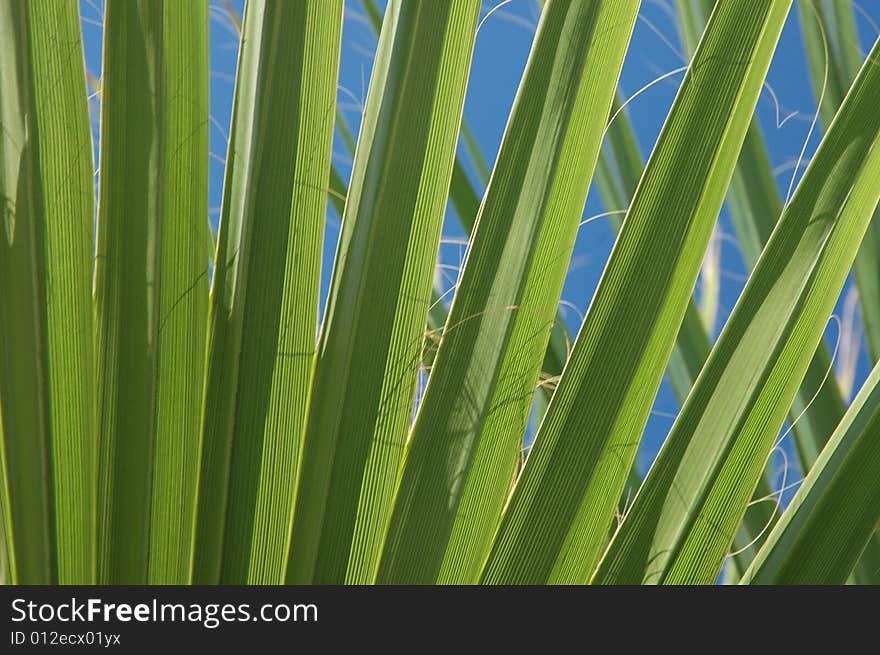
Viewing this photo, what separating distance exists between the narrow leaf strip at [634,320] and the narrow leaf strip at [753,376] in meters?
0.02

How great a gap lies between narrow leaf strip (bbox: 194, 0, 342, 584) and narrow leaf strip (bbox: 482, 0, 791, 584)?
0.10m

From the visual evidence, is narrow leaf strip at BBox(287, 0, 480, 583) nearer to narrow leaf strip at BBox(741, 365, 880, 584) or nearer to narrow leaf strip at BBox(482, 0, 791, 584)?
narrow leaf strip at BBox(482, 0, 791, 584)

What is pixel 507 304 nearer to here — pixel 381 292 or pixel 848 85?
pixel 381 292

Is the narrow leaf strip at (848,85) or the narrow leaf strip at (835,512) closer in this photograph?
the narrow leaf strip at (835,512)

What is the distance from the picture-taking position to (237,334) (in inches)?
10.5

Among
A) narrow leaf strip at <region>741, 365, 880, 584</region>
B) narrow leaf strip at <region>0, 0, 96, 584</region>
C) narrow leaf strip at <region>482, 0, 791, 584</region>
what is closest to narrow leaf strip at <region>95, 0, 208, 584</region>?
narrow leaf strip at <region>0, 0, 96, 584</region>

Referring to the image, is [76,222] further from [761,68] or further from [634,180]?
[634,180]

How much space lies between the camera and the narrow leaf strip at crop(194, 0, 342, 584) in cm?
25

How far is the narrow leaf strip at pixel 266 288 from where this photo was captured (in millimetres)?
252

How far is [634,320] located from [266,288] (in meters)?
0.14

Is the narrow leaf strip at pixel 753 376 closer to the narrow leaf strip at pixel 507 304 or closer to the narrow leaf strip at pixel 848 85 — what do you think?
the narrow leaf strip at pixel 507 304

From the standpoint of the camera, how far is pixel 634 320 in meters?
0.26

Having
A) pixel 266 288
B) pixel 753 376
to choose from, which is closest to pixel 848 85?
pixel 753 376

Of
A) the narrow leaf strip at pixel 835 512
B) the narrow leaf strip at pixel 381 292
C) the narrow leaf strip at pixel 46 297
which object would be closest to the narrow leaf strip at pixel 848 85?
the narrow leaf strip at pixel 835 512
